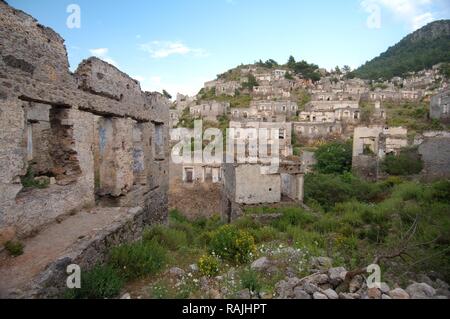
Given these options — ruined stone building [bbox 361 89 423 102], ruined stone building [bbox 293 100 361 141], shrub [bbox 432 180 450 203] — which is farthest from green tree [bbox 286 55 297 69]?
shrub [bbox 432 180 450 203]

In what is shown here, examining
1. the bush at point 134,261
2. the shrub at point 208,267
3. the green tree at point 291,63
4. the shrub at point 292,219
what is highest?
the green tree at point 291,63

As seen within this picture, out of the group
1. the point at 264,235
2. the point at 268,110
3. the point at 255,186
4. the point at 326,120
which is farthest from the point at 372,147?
the point at 268,110

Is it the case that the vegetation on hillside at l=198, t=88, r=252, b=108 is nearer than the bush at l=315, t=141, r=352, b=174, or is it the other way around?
the bush at l=315, t=141, r=352, b=174

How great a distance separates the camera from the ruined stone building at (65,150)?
4.66 meters

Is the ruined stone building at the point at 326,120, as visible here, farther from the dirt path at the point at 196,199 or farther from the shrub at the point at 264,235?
the shrub at the point at 264,235

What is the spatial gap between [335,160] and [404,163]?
556 centimetres

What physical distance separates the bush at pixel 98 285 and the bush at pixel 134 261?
1.28ft

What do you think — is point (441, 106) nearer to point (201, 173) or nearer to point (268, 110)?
point (268, 110)

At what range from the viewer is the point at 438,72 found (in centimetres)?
6166

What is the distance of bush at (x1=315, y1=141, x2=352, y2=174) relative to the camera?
947 inches

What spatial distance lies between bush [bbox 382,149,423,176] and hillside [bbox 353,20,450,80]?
61.3m

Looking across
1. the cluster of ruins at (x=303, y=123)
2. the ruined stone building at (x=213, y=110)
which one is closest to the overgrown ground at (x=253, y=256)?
the cluster of ruins at (x=303, y=123)

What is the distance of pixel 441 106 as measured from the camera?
105ft

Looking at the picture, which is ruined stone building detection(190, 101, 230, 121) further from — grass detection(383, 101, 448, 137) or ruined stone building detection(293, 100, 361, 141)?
grass detection(383, 101, 448, 137)
